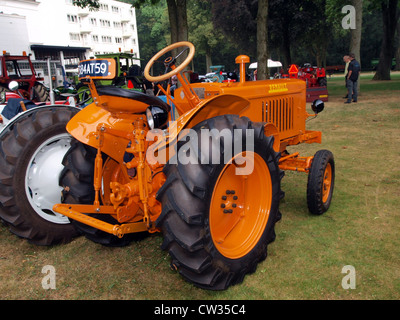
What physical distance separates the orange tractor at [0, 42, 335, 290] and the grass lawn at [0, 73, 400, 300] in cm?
19

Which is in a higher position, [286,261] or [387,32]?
[387,32]

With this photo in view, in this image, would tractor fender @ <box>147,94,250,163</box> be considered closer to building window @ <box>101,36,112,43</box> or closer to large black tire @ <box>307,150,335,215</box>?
large black tire @ <box>307,150,335,215</box>

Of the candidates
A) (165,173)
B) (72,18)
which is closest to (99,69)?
(165,173)

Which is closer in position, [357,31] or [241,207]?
[241,207]

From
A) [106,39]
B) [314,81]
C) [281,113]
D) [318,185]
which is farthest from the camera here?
[106,39]

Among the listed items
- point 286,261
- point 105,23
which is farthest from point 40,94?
point 105,23

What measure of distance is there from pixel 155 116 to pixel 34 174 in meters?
1.73

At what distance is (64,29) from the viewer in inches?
1758

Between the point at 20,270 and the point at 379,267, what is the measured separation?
10.7 ft

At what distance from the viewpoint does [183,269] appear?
2.37 metres

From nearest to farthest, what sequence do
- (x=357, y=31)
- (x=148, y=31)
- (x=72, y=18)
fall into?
1. (x=357, y=31)
2. (x=72, y=18)
3. (x=148, y=31)

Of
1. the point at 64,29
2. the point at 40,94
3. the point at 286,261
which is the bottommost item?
the point at 286,261

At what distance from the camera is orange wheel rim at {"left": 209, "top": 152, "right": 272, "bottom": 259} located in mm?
2840

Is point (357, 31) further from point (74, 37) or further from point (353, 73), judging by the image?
point (74, 37)
